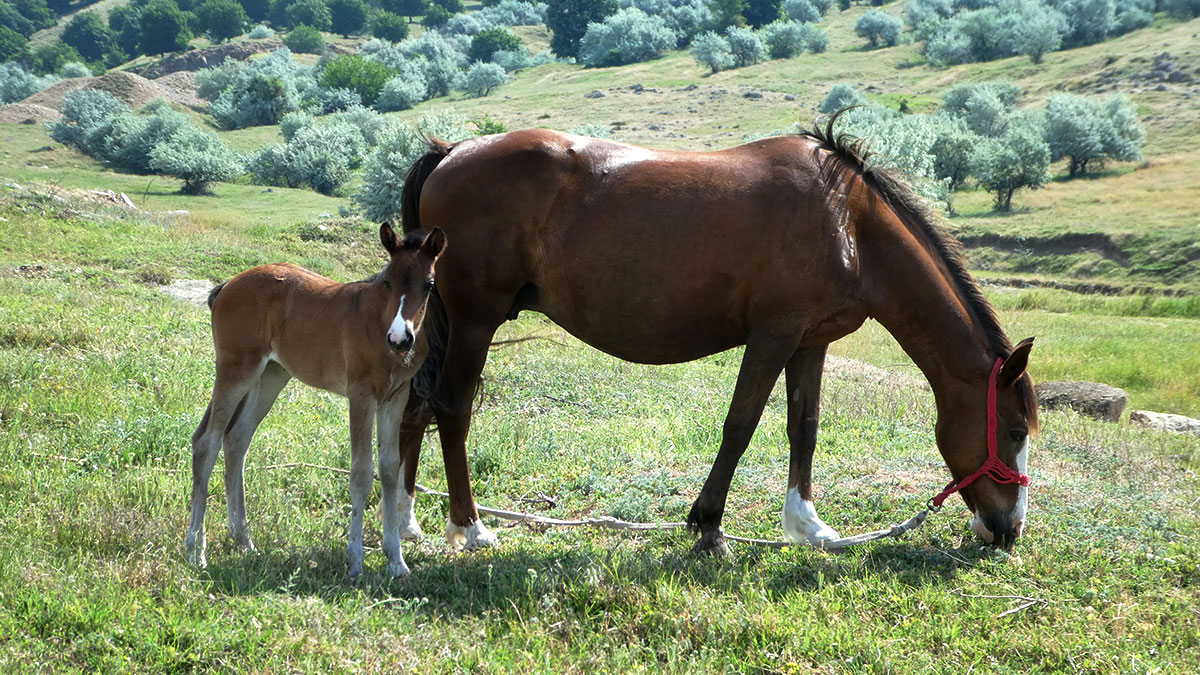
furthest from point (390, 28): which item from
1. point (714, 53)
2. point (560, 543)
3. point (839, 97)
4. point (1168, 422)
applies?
point (560, 543)

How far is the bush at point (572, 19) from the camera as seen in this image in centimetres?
11344

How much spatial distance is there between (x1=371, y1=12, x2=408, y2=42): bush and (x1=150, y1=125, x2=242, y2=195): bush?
8559cm

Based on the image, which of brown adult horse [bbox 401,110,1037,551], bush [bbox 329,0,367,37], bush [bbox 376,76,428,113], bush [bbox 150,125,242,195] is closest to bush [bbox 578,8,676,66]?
bush [bbox 376,76,428,113]

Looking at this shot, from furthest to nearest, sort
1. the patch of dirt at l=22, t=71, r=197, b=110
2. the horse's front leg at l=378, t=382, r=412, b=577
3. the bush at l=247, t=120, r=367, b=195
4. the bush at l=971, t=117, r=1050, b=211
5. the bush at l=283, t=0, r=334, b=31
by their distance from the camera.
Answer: the bush at l=283, t=0, r=334, b=31
the patch of dirt at l=22, t=71, r=197, b=110
the bush at l=247, t=120, r=367, b=195
the bush at l=971, t=117, r=1050, b=211
the horse's front leg at l=378, t=382, r=412, b=577

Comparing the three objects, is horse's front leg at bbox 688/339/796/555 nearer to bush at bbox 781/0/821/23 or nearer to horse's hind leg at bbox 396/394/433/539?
horse's hind leg at bbox 396/394/433/539

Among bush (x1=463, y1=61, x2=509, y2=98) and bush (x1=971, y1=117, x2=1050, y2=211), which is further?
bush (x1=463, y1=61, x2=509, y2=98)

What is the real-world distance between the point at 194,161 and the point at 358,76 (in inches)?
1940

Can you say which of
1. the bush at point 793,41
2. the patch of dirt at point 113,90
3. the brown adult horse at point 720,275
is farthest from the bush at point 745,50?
the brown adult horse at point 720,275

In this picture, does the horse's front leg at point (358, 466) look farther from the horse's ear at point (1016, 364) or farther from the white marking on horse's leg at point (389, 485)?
the horse's ear at point (1016, 364)

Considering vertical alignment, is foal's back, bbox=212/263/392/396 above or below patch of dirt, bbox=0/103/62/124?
above

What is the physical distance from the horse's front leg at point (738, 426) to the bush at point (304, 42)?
11711 cm

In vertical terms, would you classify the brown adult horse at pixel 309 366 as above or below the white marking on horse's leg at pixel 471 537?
above

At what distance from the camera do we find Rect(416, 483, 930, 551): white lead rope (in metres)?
5.67

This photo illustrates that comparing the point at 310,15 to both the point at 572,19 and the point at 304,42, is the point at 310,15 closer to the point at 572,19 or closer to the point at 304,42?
the point at 304,42
